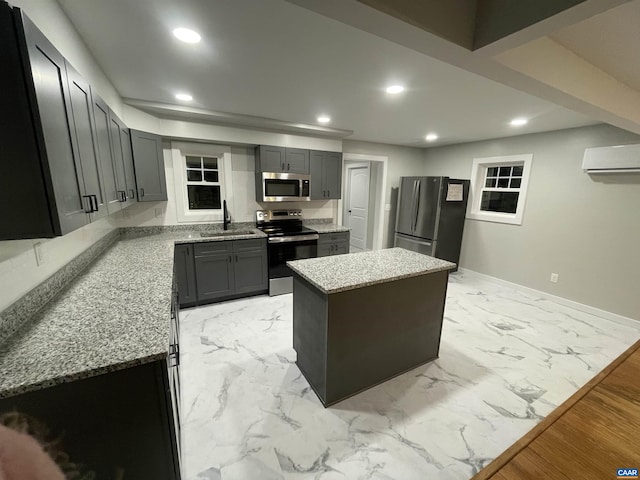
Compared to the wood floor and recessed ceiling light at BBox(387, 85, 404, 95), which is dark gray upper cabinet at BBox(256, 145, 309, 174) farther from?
the wood floor

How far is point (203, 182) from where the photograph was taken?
12.2 feet

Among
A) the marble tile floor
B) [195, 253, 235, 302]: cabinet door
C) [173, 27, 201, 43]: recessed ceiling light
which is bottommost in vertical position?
the marble tile floor

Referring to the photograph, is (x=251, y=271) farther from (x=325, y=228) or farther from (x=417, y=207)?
(x=417, y=207)

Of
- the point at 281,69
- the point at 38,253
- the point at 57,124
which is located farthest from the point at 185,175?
the point at 57,124

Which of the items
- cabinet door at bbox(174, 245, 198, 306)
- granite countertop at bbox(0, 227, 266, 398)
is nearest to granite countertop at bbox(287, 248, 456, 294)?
granite countertop at bbox(0, 227, 266, 398)

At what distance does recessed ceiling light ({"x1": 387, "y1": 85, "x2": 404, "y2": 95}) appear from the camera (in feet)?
7.27

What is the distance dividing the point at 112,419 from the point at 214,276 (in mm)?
2386

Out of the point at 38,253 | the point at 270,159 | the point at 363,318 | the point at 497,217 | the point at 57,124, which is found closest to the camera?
the point at 57,124

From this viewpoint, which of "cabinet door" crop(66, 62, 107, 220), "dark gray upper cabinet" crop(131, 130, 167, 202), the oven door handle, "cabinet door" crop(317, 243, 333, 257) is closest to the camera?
"cabinet door" crop(66, 62, 107, 220)

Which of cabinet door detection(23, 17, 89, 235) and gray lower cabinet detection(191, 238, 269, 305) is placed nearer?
cabinet door detection(23, 17, 89, 235)

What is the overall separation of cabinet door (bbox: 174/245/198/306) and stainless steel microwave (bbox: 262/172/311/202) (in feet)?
4.15

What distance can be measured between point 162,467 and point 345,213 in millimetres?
5757

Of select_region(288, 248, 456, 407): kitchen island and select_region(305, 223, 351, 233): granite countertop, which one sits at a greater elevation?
select_region(305, 223, 351, 233): granite countertop

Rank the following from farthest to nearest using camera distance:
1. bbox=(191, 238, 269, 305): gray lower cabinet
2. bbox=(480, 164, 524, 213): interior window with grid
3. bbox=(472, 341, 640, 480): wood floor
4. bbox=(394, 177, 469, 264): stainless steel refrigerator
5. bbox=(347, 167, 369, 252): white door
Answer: bbox=(347, 167, 369, 252): white door
bbox=(394, 177, 469, 264): stainless steel refrigerator
bbox=(480, 164, 524, 213): interior window with grid
bbox=(191, 238, 269, 305): gray lower cabinet
bbox=(472, 341, 640, 480): wood floor
